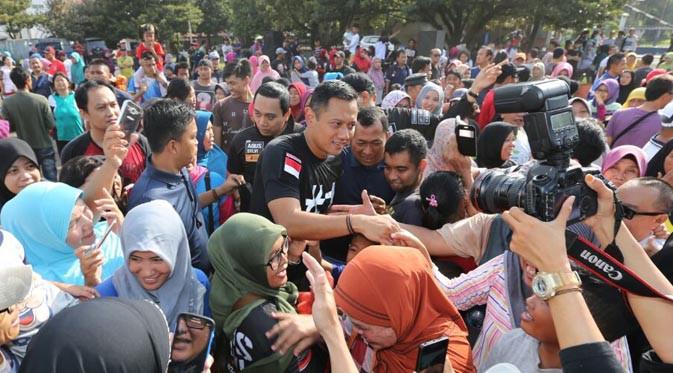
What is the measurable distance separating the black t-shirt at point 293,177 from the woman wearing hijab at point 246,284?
1.66 ft

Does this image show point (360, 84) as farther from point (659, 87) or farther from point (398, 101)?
point (659, 87)

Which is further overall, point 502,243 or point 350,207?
point 350,207

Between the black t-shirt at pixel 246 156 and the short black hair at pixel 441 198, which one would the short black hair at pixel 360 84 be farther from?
the short black hair at pixel 441 198

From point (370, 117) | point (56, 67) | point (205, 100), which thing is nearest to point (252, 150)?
point (370, 117)

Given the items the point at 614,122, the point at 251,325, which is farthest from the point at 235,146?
the point at 614,122

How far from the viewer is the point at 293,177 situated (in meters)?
2.43

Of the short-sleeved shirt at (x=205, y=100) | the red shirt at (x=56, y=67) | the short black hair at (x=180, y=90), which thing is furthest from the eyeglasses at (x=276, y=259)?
the red shirt at (x=56, y=67)

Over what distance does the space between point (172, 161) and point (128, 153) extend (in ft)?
3.29

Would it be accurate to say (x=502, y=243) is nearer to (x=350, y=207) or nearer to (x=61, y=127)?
(x=350, y=207)

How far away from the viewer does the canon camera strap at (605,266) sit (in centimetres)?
133

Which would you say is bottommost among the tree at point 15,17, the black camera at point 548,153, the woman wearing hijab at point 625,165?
the tree at point 15,17

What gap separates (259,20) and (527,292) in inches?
1074

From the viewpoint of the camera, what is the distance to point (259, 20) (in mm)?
26703

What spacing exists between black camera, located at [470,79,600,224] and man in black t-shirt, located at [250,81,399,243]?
90cm
